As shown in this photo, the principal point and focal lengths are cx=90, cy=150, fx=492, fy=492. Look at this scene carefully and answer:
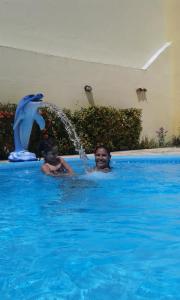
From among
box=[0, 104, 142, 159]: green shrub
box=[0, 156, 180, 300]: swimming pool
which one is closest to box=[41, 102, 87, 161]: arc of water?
box=[0, 104, 142, 159]: green shrub

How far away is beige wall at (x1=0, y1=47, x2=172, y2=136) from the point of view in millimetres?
11586

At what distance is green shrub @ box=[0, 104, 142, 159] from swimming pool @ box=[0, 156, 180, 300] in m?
3.52

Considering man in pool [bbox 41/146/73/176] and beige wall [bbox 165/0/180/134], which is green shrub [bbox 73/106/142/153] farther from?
man in pool [bbox 41/146/73/176]

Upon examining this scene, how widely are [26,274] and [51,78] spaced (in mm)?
9770

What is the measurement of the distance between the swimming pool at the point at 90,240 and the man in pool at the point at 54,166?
54 centimetres

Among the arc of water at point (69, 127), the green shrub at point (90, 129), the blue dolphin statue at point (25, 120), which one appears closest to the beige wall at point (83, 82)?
the green shrub at point (90, 129)

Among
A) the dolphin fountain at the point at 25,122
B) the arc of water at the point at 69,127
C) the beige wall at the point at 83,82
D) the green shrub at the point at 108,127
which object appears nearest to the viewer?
the dolphin fountain at the point at 25,122

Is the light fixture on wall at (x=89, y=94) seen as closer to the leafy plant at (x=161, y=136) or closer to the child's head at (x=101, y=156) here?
the leafy plant at (x=161, y=136)

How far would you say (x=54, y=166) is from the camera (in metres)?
7.96

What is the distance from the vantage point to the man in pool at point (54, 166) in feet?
25.9

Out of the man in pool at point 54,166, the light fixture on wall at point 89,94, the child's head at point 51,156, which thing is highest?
the light fixture on wall at point 89,94

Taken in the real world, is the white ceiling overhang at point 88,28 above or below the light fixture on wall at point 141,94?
above

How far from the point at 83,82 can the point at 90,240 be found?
31.9 feet

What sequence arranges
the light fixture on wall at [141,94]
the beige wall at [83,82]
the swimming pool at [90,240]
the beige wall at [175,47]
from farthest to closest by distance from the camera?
the beige wall at [175,47], the light fixture on wall at [141,94], the beige wall at [83,82], the swimming pool at [90,240]
